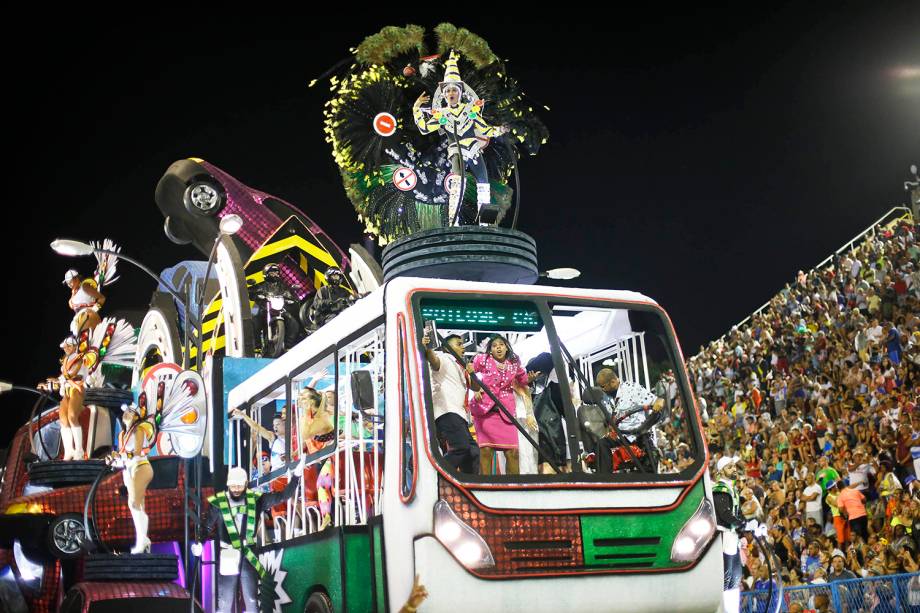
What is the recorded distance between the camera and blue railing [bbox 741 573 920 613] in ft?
37.3

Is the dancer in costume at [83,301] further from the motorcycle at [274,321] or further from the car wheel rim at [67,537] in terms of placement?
the car wheel rim at [67,537]

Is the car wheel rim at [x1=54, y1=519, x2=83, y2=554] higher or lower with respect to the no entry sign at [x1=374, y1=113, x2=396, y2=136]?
lower

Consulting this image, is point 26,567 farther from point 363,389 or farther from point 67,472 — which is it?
point 363,389

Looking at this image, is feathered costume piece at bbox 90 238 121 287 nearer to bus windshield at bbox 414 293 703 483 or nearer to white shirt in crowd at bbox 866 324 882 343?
bus windshield at bbox 414 293 703 483

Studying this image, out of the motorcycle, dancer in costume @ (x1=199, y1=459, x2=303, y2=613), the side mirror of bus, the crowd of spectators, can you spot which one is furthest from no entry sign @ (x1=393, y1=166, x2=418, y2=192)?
the side mirror of bus

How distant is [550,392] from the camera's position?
8.37 metres

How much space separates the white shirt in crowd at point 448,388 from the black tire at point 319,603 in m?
1.39

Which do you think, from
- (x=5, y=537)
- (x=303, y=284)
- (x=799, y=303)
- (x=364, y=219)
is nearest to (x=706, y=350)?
(x=799, y=303)

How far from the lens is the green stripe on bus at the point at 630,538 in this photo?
693 centimetres

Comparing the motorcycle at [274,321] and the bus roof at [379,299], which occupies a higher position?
the motorcycle at [274,321]

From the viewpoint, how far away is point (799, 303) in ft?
77.8

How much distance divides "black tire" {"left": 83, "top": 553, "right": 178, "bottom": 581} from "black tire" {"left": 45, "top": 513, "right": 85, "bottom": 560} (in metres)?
0.78

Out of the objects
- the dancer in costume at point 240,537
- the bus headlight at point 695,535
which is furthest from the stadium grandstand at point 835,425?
the dancer in costume at point 240,537

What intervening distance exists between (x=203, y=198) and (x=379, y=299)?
1026 cm
